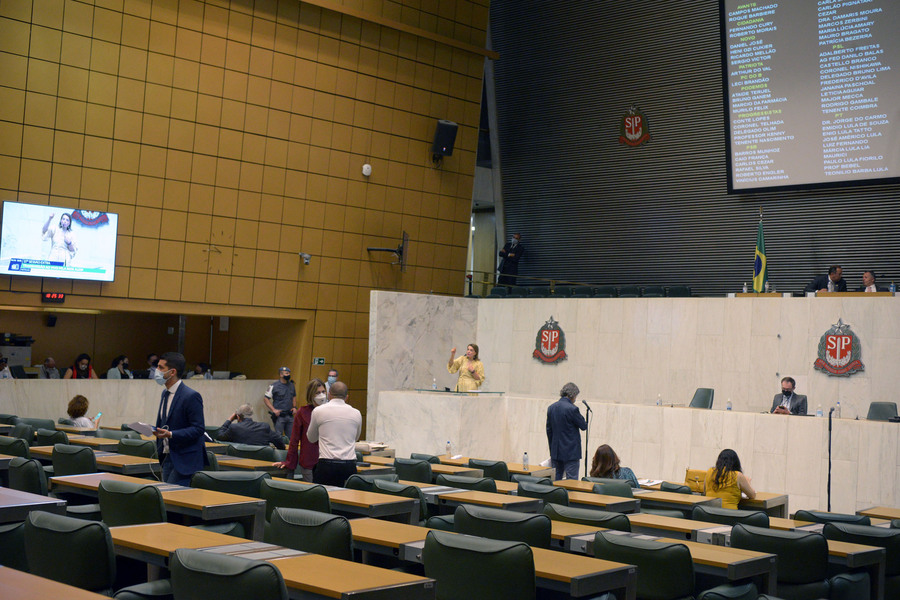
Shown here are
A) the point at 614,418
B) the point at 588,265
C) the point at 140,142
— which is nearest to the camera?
the point at 614,418

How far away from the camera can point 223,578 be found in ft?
10.1

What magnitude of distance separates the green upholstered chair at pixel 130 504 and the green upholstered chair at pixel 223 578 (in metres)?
1.39

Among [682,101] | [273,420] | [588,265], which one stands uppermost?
[682,101]

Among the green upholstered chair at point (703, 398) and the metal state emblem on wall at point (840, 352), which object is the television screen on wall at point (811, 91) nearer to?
the metal state emblem on wall at point (840, 352)

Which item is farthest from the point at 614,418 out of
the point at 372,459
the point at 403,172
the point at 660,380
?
the point at 403,172

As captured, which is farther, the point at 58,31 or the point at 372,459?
the point at 58,31

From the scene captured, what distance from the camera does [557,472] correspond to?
9.41m

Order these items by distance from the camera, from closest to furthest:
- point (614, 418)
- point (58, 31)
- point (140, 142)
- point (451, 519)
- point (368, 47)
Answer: point (451, 519), point (614, 418), point (58, 31), point (140, 142), point (368, 47)

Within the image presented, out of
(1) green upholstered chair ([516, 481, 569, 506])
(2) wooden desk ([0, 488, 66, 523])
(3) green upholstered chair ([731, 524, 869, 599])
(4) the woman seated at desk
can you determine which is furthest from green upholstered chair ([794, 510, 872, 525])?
(2) wooden desk ([0, 488, 66, 523])

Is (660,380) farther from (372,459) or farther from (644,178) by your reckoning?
(372,459)

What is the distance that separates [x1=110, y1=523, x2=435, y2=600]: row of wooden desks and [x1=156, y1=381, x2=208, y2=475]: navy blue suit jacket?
2204 millimetres

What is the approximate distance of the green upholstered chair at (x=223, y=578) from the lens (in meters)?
3.03

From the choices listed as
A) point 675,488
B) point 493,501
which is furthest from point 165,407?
point 675,488

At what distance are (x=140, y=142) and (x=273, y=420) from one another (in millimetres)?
4935
